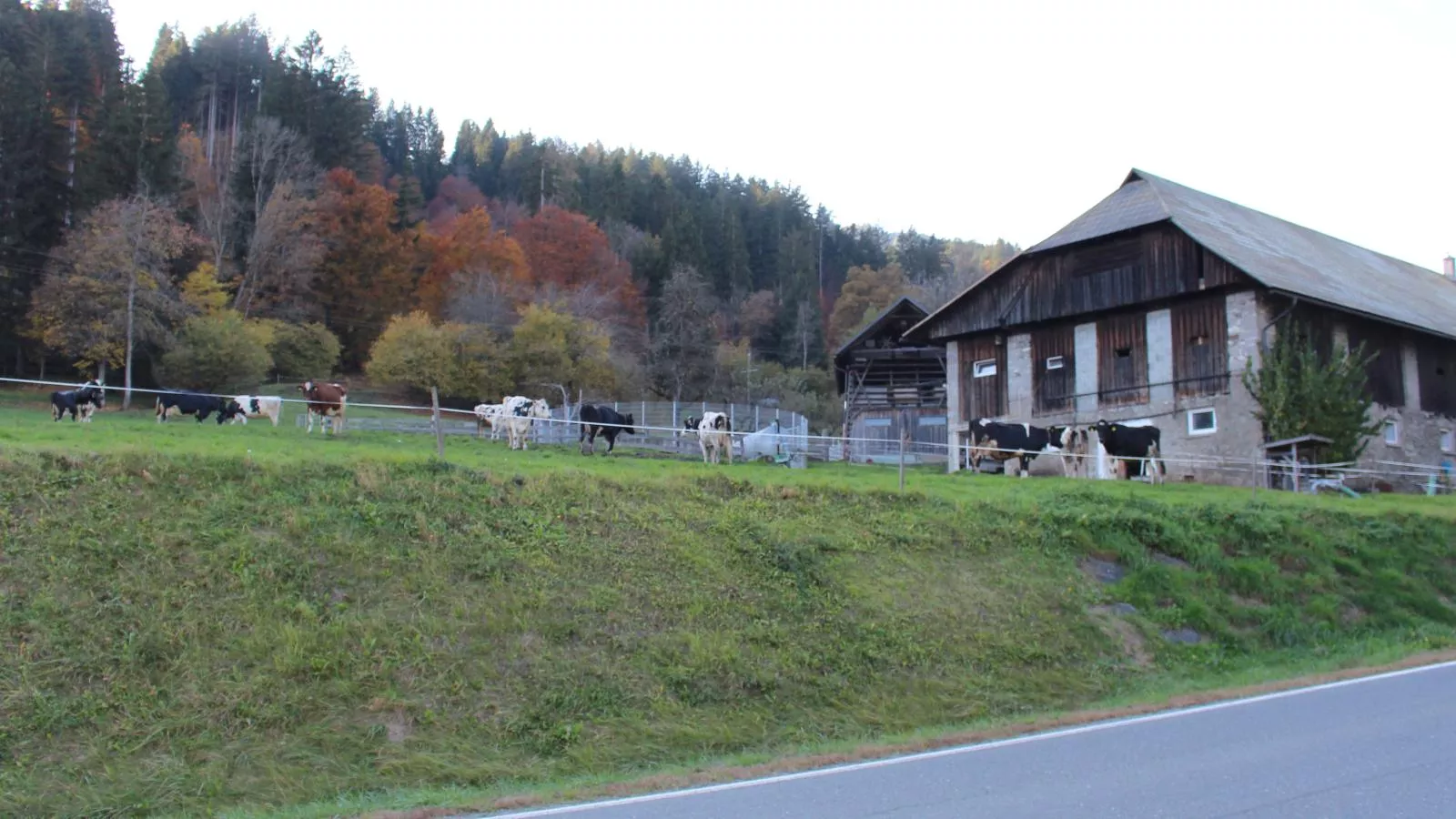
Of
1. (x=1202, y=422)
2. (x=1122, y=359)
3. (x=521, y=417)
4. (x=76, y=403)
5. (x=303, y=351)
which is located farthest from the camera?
(x=303, y=351)

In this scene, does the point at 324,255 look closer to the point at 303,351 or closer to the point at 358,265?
the point at 358,265

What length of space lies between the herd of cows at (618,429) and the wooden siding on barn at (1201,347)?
76.9 inches

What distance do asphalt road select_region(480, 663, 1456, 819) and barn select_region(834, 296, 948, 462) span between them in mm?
41809

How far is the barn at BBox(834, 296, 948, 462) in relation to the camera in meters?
53.1

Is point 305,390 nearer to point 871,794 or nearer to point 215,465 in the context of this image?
point 215,465

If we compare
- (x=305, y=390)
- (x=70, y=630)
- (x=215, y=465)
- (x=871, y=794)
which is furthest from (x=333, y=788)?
(x=305, y=390)

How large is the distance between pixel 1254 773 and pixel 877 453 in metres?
40.2

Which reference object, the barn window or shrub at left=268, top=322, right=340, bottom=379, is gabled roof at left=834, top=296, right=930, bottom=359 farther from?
shrub at left=268, top=322, right=340, bottom=379

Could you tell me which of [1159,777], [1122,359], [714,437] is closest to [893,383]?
[1122,359]

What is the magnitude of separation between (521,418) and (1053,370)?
18035 millimetres

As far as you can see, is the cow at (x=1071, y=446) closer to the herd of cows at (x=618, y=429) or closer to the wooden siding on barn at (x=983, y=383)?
the herd of cows at (x=618, y=429)

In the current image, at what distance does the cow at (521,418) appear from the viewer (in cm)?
3004

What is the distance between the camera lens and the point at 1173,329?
35656 millimetres

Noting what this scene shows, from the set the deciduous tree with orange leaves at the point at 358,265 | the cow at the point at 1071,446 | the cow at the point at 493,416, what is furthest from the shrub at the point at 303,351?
the cow at the point at 1071,446
